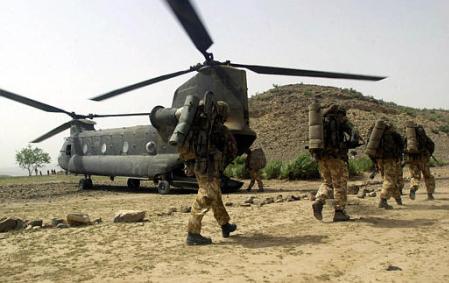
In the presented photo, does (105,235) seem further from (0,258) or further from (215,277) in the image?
(215,277)

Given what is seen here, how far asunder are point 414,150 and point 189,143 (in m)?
6.03

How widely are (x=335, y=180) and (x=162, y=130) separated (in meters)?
3.11

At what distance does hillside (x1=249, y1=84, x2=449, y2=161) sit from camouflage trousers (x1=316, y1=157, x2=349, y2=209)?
66.5 ft

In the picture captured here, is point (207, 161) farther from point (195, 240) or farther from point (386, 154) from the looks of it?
point (386, 154)

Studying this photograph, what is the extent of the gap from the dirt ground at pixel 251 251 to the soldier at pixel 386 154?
47cm

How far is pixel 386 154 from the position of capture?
8.80 m

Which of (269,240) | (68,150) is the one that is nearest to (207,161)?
(269,240)

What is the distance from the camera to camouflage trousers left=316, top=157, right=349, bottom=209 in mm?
7262

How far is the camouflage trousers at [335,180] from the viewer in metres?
7.26

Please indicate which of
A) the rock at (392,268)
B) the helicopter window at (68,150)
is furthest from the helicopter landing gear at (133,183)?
the rock at (392,268)

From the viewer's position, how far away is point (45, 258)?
5.44 meters

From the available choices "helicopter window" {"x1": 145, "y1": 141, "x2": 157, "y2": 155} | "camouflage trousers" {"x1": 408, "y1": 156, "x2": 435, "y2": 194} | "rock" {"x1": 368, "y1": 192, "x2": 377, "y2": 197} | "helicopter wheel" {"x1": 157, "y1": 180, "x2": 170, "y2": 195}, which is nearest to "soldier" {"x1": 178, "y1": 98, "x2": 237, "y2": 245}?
"camouflage trousers" {"x1": 408, "y1": 156, "x2": 435, "y2": 194}

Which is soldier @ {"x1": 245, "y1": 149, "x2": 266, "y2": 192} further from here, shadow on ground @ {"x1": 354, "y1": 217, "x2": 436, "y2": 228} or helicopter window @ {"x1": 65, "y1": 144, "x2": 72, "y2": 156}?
helicopter window @ {"x1": 65, "y1": 144, "x2": 72, "y2": 156}

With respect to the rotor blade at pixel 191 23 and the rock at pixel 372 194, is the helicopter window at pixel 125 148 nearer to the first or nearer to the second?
the rotor blade at pixel 191 23
